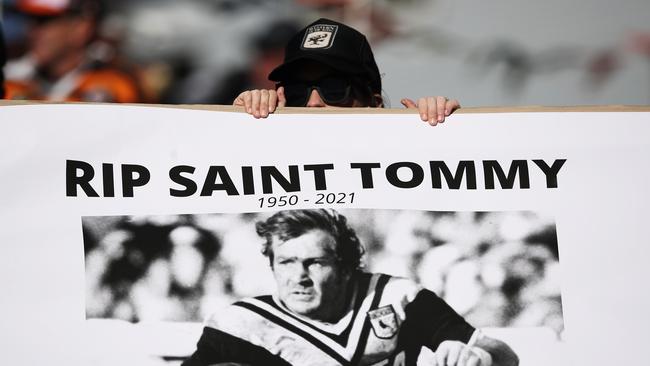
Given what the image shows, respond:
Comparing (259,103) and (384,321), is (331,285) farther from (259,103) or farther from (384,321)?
A: (259,103)

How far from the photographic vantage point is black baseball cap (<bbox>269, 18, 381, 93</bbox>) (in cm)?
193

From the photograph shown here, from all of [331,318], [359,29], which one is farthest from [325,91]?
[359,29]

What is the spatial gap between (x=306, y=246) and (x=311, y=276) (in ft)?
0.20

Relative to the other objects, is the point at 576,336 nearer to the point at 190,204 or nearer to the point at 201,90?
the point at 190,204

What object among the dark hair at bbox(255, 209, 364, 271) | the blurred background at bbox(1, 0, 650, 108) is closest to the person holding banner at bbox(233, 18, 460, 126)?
the dark hair at bbox(255, 209, 364, 271)

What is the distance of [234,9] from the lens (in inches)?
109

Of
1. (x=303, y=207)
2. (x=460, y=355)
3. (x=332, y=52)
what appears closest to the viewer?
(x=460, y=355)

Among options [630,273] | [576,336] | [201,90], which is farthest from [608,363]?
[201,90]

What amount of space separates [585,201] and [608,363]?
32 cm

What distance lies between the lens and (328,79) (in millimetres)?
1947

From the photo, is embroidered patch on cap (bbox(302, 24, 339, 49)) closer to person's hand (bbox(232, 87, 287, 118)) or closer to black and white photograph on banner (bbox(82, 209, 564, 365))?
person's hand (bbox(232, 87, 287, 118))

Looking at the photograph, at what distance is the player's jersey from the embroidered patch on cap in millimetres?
522

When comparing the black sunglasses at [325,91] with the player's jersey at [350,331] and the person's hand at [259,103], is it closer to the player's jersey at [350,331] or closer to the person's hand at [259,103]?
the person's hand at [259,103]

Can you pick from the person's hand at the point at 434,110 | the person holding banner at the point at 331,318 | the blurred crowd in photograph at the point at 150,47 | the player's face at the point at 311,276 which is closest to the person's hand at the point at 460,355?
the person holding banner at the point at 331,318
